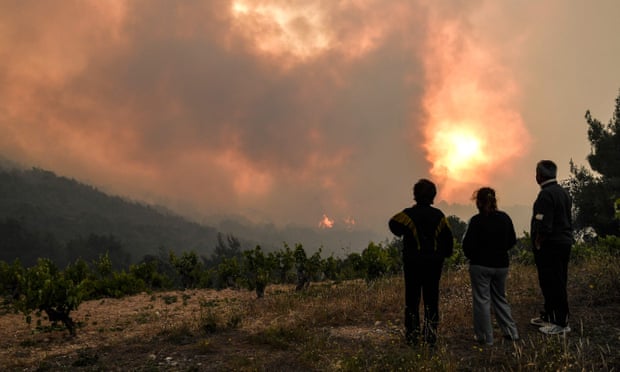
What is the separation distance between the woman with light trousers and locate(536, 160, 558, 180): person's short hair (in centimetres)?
111

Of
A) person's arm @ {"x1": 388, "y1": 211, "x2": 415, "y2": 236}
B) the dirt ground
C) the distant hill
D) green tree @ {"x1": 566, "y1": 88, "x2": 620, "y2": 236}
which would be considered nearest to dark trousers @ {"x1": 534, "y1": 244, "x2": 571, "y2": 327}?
the dirt ground

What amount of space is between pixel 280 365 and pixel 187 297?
11.4 metres

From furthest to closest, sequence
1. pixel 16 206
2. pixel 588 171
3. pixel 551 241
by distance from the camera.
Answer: pixel 16 206
pixel 588 171
pixel 551 241

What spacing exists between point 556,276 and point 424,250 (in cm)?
234

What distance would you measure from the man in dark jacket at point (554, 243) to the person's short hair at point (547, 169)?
6 cm

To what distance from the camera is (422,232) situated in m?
5.75

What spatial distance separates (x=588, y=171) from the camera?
28.8 metres

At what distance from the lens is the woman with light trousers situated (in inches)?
229

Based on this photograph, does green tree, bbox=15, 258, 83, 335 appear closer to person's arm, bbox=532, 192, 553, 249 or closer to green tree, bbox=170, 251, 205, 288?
person's arm, bbox=532, 192, 553, 249

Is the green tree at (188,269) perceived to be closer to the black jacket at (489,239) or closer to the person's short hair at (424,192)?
the person's short hair at (424,192)

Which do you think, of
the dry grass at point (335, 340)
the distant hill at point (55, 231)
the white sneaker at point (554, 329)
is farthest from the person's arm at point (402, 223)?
the distant hill at point (55, 231)

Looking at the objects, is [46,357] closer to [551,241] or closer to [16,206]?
[551,241]

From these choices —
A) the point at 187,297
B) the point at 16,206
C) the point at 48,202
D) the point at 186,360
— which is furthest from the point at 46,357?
the point at 48,202

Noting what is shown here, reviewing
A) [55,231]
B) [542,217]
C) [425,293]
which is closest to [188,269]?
[425,293]
